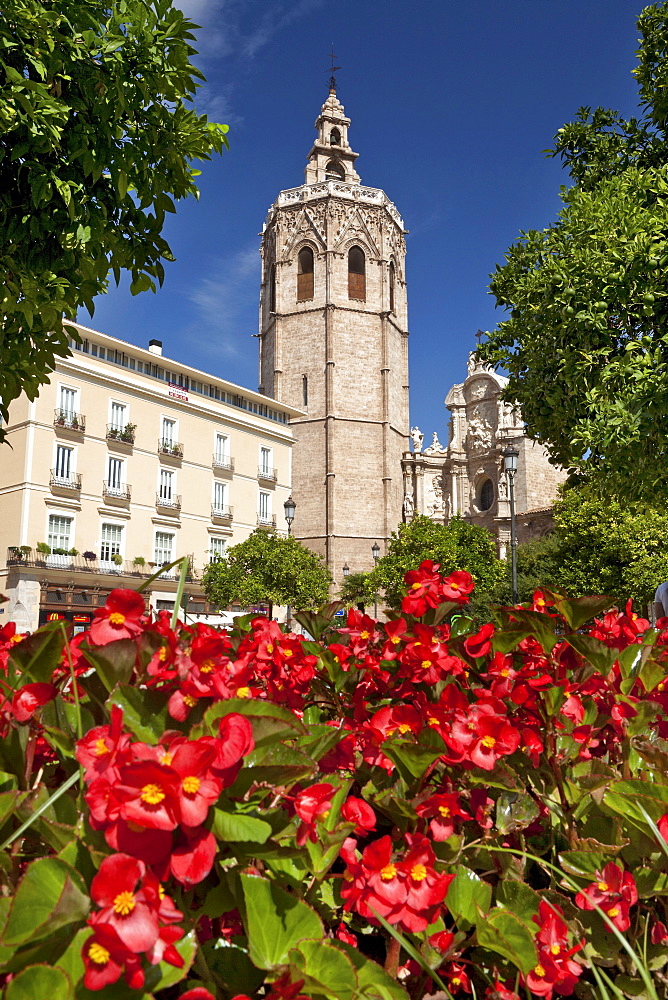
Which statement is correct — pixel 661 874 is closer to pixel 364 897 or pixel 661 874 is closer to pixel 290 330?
pixel 364 897

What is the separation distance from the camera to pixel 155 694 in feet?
3.39

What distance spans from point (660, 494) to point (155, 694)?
31.2ft

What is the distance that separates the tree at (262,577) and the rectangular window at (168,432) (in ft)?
21.4

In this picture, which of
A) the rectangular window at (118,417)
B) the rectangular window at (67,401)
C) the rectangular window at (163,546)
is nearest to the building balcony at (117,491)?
the rectangular window at (163,546)

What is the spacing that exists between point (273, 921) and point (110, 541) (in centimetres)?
3399

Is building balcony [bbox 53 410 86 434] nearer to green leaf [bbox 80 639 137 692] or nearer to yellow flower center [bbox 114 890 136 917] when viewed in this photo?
green leaf [bbox 80 639 137 692]

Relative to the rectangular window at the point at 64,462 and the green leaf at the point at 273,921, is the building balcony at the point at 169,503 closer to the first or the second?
the rectangular window at the point at 64,462

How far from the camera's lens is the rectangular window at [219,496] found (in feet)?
126

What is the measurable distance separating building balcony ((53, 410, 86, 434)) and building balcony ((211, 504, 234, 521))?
8187mm

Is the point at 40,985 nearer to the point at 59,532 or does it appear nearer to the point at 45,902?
the point at 45,902

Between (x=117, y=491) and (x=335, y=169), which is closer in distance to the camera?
(x=117, y=491)

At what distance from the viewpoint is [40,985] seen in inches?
30.0

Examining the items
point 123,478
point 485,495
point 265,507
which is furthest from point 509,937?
point 485,495

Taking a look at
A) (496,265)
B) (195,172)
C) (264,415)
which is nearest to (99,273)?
(195,172)
